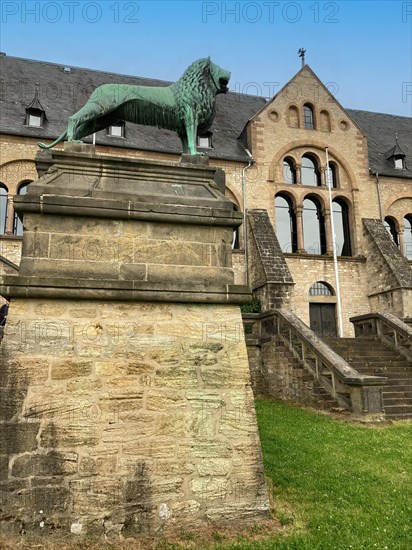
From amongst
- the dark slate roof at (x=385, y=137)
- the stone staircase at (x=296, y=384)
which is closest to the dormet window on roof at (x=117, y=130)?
the stone staircase at (x=296, y=384)

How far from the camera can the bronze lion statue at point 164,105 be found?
5.66m

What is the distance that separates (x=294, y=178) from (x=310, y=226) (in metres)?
2.66

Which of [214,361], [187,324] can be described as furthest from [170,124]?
[214,361]

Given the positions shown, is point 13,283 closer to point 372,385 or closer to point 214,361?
point 214,361

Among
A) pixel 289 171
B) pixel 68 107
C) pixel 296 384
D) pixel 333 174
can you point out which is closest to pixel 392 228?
pixel 333 174

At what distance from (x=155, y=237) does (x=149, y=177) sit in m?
0.83

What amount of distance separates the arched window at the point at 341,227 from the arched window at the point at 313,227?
0.78m

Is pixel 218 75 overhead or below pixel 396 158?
below

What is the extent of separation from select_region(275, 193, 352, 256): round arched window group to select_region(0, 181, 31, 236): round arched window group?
40.2ft

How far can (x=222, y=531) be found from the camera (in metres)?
4.28

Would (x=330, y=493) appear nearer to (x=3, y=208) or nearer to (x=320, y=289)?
(x=320, y=289)

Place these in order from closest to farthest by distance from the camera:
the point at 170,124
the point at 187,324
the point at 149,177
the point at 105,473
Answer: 1. the point at 105,473
2. the point at 187,324
3. the point at 149,177
4. the point at 170,124

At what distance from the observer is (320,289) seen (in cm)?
2253

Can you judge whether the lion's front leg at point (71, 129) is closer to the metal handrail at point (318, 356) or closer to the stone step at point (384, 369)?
the metal handrail at point (318, 356)
